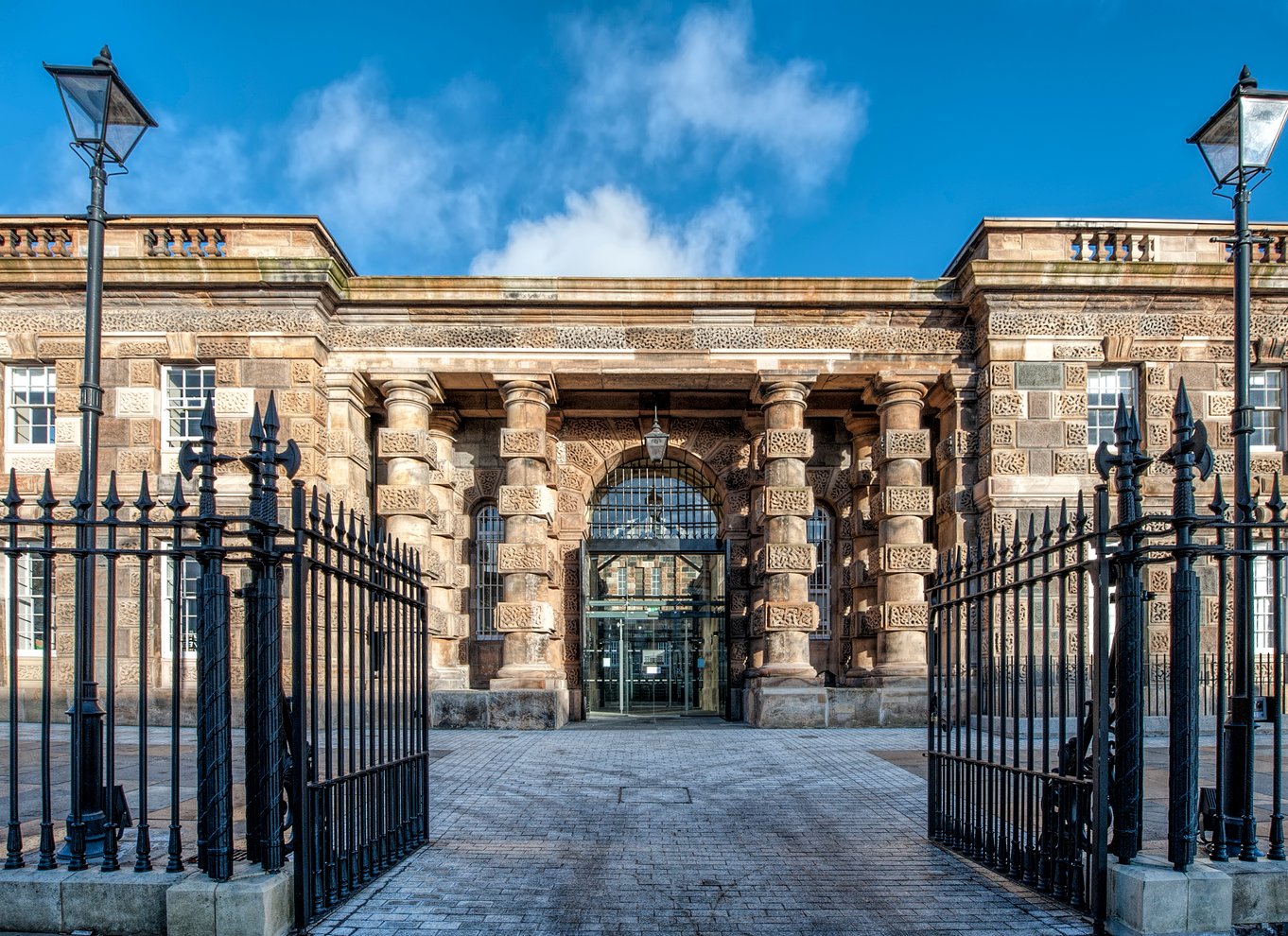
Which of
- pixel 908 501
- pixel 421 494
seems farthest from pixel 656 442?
pixel 908 501

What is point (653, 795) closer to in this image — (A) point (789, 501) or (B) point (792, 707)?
(B) point (792, 707)

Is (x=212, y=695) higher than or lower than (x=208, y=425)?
lower

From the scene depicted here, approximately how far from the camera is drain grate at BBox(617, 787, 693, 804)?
29.9 feet

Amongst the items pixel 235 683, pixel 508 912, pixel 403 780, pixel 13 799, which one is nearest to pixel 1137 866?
pixel 508 912

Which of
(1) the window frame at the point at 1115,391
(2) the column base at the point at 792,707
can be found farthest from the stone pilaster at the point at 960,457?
(2) the column base at the point at 792,707

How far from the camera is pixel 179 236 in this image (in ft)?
50.0

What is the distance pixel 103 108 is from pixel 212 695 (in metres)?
4.84

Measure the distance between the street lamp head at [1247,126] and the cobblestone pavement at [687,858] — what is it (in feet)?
19.3

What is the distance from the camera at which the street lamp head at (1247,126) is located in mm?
7480

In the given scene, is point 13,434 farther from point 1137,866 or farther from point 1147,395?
point 1147,395

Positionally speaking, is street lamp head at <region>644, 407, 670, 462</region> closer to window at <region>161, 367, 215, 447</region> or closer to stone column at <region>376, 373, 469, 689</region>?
stone column at <region>376, 373, 469, 689</region>

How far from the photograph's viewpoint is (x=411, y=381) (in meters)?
15.9

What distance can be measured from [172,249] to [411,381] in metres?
4.22

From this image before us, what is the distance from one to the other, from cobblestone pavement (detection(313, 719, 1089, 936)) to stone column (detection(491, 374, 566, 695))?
3.86 m
